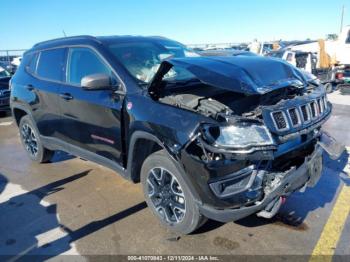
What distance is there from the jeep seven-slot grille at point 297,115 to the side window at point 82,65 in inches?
74.7

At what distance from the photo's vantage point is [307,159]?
328 centimetres

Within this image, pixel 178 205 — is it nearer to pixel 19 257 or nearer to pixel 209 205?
pixel 209 205

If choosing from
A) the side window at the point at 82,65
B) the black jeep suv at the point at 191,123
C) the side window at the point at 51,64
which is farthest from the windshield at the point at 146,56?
the side window at the point at 51,64

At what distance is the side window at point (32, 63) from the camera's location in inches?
213

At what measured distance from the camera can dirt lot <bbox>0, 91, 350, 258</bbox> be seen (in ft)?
10.8

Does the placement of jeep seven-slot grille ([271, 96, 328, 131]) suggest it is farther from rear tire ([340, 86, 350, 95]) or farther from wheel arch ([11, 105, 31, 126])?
rear tire ([340, 86, 350, 95])

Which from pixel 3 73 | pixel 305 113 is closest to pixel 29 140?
pixel 305 113

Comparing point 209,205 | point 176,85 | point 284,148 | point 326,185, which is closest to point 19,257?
point 209,205

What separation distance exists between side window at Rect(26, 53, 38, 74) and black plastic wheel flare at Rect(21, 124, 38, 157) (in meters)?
0.92

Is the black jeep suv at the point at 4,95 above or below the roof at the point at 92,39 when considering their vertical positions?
below

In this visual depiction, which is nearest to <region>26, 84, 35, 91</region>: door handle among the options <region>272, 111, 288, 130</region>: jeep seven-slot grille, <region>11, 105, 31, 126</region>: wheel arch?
<region>11, 105, 31, 126</region>: wheel arch

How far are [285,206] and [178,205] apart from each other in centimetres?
134

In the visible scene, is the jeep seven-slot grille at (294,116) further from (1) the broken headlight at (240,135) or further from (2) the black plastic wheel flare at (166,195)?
(2) the black plastic wheel flare at (166,195)

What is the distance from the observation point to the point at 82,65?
14.3 feet
